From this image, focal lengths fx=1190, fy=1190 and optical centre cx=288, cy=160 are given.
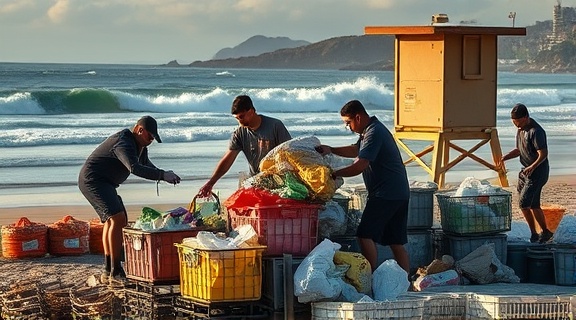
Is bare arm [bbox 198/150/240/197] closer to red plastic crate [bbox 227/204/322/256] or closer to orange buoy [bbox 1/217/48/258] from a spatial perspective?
red plastic crate [bbox 227/204/322/256]

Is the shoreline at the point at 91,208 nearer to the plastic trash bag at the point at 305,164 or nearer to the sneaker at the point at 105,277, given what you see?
the sneaker at the point at 105,277

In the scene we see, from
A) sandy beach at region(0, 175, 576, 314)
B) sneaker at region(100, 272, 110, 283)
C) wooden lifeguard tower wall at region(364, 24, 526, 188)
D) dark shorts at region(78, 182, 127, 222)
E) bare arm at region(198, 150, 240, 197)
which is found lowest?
sandy beach at region(0, 175, 576, 314)

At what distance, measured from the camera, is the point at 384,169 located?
1007 centimetres

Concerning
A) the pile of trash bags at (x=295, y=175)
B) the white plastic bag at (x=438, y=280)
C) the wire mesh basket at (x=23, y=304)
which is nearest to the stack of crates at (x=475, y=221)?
the white plastic bag at (x=438, y=280)

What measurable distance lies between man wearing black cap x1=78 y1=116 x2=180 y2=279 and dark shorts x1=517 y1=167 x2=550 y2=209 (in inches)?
162

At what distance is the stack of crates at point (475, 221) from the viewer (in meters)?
10.9

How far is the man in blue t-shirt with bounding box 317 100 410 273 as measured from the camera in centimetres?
995

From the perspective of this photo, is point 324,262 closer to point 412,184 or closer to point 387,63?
point 412,184

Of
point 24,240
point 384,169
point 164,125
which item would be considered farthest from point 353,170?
point 164,125

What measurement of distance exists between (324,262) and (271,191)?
0.85 m

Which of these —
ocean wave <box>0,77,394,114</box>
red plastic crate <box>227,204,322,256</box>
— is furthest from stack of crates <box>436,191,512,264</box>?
ocean wave <box>0,77,394,114</box>

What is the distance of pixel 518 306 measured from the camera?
9.09m

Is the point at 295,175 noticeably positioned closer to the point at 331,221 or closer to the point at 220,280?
the point at 331,221

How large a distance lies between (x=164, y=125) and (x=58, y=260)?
21988 mm
